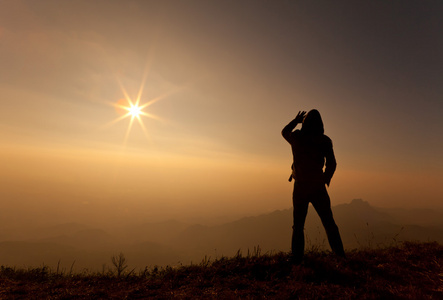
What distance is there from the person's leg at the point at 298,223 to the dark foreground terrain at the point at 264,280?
309 millimetres

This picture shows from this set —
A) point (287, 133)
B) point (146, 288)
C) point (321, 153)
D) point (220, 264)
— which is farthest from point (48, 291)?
point (321, 153)

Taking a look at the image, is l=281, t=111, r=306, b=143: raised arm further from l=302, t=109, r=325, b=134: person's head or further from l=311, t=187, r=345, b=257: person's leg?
l=311, t=187, r=345, b=257: person's leg

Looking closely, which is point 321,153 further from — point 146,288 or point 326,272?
point 146,288

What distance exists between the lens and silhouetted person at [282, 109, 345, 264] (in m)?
4.89

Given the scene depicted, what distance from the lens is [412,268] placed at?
4297 millimetres

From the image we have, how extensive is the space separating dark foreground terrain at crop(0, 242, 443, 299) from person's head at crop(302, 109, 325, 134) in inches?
115

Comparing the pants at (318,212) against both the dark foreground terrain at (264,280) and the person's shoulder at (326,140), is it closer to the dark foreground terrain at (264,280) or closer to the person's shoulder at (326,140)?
the dark foreground terrain at (264,280)

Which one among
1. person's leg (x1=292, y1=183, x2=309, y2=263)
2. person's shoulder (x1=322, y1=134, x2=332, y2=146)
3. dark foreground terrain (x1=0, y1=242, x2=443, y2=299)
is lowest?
dark foreground terrain (x1=0, y1=242, x2=443, y2=299)

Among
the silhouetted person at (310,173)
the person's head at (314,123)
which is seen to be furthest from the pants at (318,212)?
the person's head at (314,123)

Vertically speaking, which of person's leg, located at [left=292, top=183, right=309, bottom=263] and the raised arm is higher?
the raised arm

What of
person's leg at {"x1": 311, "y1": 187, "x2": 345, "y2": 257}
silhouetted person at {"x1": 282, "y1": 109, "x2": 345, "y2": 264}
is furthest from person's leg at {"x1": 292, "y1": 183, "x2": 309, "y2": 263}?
person's leg at {"x1": 311, "y1": 187, "x2": 345, "y2": 257}

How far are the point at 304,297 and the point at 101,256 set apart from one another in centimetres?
23768

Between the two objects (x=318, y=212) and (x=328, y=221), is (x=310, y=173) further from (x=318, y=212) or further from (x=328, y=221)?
(x=328, y=221)

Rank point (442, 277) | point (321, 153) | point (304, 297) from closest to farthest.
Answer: point (304, 297) → point (442, 277) → point (321, 153)
